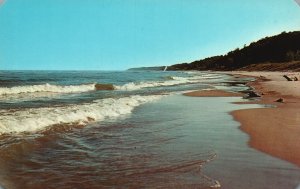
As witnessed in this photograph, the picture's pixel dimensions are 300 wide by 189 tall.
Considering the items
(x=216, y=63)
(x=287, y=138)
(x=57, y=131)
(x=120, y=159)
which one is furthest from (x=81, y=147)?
(x=216, y=63)

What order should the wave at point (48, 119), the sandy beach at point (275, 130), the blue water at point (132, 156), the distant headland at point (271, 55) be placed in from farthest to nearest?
the distant headland at point (271, 55), the wave at point (48, 119), the sandy beach at point (275, 130), the blue water at point (132, 156)

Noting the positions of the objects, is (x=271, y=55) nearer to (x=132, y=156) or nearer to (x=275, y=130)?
(x=275, y=130)

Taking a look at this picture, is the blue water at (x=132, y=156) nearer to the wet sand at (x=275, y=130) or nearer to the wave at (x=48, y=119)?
the wave at (x=48, y=119)

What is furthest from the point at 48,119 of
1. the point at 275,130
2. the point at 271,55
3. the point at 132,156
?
the point at 271,55

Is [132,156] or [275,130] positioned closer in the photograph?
[132,156]

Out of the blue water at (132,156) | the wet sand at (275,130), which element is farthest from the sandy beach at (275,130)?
the blue water at (132,156)

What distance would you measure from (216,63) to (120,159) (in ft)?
377

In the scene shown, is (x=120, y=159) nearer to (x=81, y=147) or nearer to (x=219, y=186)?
(x=81, y=147)

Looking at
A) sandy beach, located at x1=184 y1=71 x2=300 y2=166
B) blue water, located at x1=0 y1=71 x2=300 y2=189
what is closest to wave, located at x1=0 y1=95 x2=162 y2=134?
blue water, located at x1=0 y1=71 x2=300 y2=189

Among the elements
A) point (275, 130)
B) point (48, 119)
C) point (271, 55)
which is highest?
point (271, 55)

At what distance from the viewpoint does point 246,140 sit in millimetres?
6074

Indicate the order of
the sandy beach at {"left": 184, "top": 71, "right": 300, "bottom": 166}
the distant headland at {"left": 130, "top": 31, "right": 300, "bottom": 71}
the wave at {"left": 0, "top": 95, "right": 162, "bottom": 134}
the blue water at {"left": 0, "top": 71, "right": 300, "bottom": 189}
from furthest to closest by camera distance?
the distant headland at {"left": 130, "top": 31, "right": 300, "bottom": 71} < the wave at {"left": 0, "top": 95, "right": 162, "bottom": 134} < the sandy beach at {"left": 184, "top": 71, "right": 300, "bottom": 166} < the blue water at {"left": 0, "top": 71, "right": 300, "bottom": 189}

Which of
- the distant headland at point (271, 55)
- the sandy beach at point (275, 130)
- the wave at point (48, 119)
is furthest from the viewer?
the distant headland at point (271, 55)

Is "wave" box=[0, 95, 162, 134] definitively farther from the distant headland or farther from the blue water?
the distant headland
